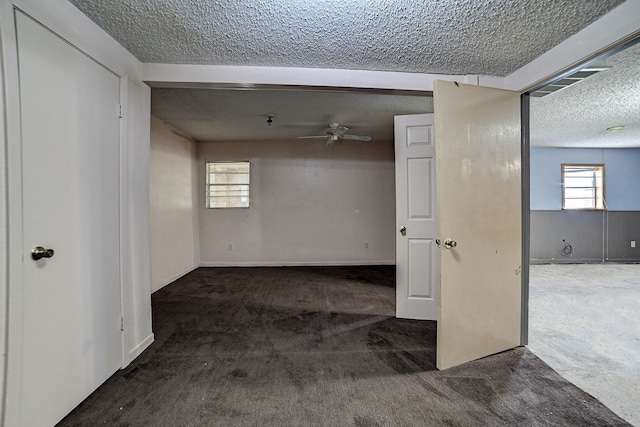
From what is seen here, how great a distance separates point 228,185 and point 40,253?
3964mm

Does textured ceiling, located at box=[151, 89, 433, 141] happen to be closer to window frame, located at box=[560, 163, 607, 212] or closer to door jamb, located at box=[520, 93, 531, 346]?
door jamb, located at box=[520, 93, 531, 346]

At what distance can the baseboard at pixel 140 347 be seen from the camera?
6.55 ft

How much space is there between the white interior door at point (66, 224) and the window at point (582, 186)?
727cm

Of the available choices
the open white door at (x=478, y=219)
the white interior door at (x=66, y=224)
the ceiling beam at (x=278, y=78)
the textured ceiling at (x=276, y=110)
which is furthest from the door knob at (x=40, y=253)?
the open white door at (x=478, y=219)

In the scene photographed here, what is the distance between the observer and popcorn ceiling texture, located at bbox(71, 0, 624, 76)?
1471 millimetres

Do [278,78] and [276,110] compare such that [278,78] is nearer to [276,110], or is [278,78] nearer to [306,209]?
[276,110]

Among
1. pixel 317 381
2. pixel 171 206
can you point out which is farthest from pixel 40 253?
pixel 171 206

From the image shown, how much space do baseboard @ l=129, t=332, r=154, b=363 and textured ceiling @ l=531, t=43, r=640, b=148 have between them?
4.23 metres

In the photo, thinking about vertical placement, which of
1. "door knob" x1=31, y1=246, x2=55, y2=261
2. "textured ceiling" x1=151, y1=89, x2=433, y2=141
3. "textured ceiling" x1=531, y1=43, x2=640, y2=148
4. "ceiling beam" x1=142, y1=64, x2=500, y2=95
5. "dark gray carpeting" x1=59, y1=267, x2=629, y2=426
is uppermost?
"textured ceiling" x1=151, y1=89, x2=433, y2=141

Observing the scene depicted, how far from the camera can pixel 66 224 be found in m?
1.47

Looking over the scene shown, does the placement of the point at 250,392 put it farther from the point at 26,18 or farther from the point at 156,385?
the point at 26,18

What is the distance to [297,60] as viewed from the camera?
2.03 metres

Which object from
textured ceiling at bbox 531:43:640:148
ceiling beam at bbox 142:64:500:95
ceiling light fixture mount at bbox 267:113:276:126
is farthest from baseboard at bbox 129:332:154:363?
textured ceiling at bbox 531:43:640:148

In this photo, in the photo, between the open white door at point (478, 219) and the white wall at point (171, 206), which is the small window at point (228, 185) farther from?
the open white door at point (478, 219)
